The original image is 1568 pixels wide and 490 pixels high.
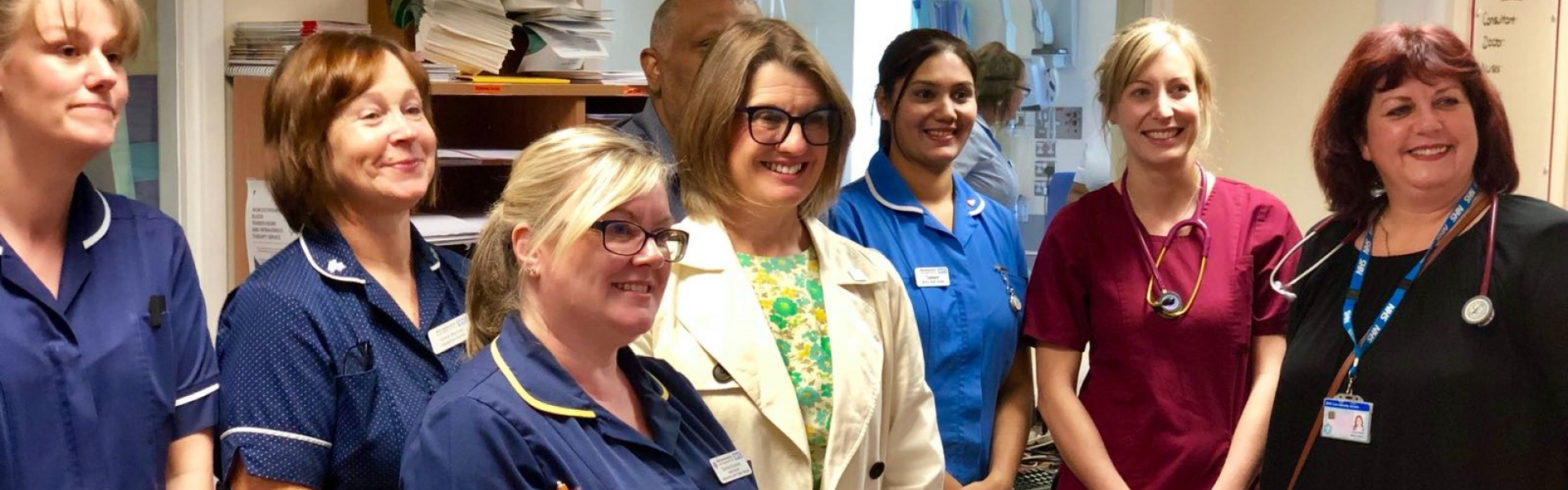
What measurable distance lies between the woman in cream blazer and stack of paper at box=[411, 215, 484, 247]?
3.12ft

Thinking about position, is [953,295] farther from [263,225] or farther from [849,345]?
[263,225]

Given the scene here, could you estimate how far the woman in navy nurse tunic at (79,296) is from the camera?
1.63 meters

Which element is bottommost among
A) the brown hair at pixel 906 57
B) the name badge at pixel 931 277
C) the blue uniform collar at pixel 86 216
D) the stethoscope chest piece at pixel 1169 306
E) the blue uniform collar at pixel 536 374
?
the stethoscope chest piece at pixel 1169 306

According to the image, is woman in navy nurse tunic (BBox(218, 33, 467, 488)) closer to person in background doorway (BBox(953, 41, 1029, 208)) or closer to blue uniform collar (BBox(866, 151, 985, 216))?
blue uniform collar (BBox(866, 151, 985, 216))

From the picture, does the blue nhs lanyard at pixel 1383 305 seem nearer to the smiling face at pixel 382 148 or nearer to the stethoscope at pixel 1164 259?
the stethoscope at pixel 1164 259

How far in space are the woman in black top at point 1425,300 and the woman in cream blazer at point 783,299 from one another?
2.05ft

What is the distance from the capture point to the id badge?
2.06m

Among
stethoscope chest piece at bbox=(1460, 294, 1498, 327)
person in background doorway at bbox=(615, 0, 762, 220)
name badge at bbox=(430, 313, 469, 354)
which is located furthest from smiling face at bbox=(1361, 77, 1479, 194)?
name badge at bbox=(430, 313, 469, 354)

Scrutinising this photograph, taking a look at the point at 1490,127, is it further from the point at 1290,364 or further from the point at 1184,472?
the point at 1184,472

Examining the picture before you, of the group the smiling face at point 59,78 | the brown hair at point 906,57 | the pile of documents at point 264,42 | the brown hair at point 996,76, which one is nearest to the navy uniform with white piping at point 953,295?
the brown hair at point 906,57

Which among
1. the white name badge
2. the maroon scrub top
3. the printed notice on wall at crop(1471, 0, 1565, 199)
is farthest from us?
the printed notice on wall at crop(1471, 0, 1565, 199)

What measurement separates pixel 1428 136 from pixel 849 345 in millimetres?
916

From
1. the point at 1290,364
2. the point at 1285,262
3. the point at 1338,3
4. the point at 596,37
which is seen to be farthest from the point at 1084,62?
the point at 1290,364

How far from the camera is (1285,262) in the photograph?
2502mm
